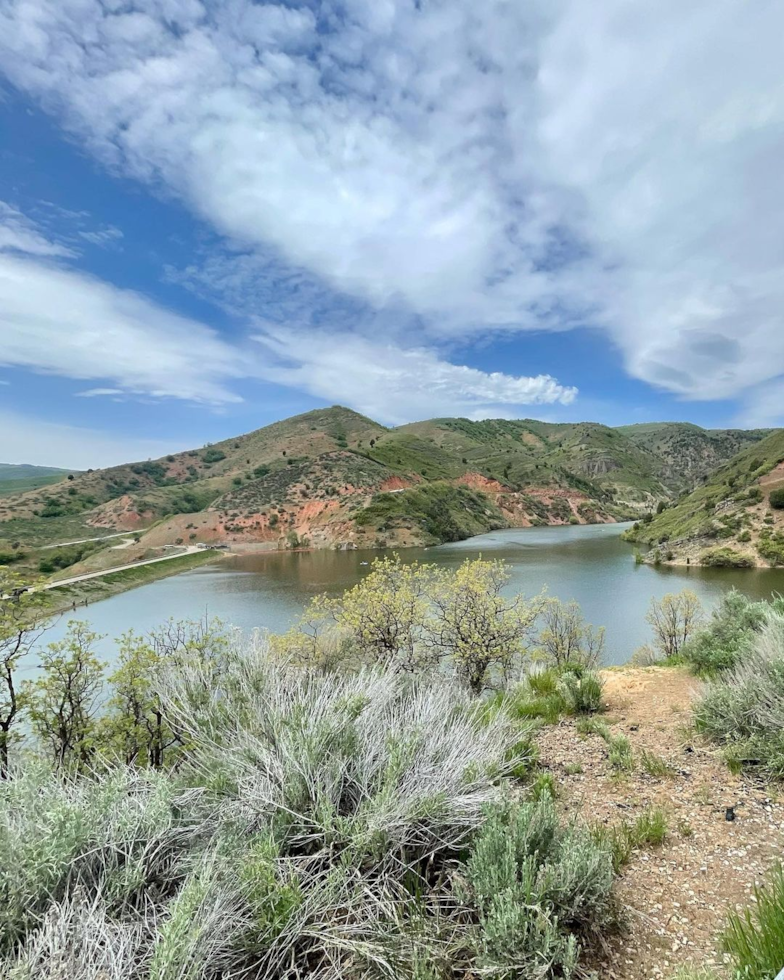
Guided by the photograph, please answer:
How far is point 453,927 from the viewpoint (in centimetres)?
291

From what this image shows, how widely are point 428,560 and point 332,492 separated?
37.2 metres

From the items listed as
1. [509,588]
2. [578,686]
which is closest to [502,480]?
[509,588]

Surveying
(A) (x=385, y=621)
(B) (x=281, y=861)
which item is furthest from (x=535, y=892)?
(A) (x=385, y=621)

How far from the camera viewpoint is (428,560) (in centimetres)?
6053

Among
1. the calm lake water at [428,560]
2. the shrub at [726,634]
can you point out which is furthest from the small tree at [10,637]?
the calm lake water at [428,560]

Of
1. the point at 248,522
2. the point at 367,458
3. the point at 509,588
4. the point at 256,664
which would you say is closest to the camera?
the point at 256,664

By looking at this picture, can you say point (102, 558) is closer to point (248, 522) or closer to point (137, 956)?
point (248, 522)

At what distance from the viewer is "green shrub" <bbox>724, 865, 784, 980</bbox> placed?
90.7 inches

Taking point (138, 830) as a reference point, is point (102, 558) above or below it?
below

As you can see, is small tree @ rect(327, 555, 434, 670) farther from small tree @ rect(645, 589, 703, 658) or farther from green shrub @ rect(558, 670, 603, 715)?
small tree @ rect(645, 589, 703, 658)

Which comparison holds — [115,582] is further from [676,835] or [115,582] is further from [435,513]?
[676,835]

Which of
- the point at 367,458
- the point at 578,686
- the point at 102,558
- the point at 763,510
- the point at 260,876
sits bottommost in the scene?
the point at 102,558

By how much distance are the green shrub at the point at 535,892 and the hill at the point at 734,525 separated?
5793 cm

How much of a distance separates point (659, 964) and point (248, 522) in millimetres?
88809
